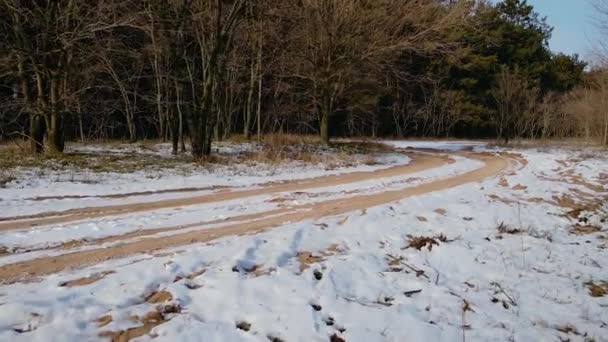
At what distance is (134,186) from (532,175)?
11.3 m

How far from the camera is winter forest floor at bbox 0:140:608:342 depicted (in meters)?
3.90

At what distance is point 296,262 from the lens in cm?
532

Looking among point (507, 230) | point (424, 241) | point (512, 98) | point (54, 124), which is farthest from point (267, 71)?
point (512, 98)

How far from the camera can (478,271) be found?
17.8ft

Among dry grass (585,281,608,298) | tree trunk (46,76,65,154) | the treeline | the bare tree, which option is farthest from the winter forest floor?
the bare tree

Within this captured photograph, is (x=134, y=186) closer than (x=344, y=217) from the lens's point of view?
No

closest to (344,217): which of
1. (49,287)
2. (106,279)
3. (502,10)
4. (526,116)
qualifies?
(106,279)

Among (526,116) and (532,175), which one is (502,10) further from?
(532,175)

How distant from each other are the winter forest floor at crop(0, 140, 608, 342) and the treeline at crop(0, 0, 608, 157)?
6840 millimetres

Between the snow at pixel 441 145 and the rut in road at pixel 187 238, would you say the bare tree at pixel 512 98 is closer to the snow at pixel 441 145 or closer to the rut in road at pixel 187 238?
the snow at pixel 441 145

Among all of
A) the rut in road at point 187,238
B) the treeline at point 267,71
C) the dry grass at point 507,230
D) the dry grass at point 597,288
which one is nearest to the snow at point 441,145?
the treeline at point 267,71

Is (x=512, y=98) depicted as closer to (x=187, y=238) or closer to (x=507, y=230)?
(x=507, y=230)

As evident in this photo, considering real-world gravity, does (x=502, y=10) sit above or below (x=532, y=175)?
above

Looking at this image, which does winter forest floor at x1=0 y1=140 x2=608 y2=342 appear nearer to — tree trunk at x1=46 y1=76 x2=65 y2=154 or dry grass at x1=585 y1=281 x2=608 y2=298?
dry grass at x1=585 y1=281 x2=608 y2=298
